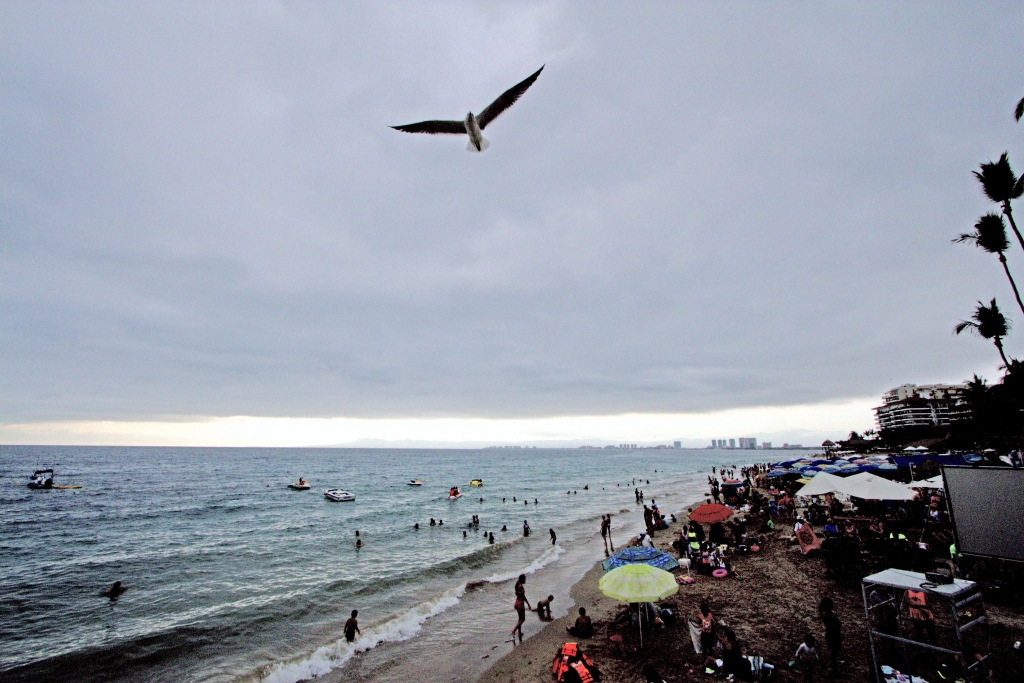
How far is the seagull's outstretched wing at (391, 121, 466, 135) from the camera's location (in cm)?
719

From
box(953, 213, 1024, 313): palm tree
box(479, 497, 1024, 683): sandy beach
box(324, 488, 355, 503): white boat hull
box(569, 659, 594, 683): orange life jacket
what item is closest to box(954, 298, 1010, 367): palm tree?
box(953, 213, 1024, 313): palm tree

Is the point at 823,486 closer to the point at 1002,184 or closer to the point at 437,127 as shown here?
the point at 1002,184

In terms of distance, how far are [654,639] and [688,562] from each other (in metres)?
6.42

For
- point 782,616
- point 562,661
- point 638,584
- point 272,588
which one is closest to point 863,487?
point 782,616

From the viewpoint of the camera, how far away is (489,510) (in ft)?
148

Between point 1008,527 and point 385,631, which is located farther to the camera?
point 385,631

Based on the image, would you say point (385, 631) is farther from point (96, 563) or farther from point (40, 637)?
point (96, 563)

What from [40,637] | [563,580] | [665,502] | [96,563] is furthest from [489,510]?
[40,637]

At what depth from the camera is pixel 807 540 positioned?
16.8 meters

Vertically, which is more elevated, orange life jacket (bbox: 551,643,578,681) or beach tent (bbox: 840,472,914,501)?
beach tent (bbox: 840,472,914,501)

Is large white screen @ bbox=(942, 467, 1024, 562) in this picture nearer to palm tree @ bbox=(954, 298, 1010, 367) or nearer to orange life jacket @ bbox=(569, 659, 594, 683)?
orange life jacket @ bbox=(569, 659, 594, 683)

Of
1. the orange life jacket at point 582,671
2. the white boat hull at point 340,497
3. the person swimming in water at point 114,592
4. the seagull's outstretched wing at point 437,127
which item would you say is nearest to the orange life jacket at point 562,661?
the orange life jacket at point 582,671

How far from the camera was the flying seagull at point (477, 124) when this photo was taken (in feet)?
22.9

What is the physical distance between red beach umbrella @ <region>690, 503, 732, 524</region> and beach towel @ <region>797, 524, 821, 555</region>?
277cm
